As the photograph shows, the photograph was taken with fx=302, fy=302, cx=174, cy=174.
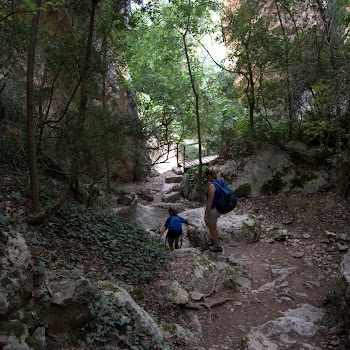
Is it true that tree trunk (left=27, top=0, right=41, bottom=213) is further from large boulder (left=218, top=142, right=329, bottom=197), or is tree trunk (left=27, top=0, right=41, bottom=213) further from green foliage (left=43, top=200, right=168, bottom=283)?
large boulder (left=218, top=142, right=329, bottom=197)

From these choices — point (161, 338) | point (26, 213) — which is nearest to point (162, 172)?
point (26, 213)

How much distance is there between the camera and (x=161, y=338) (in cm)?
335

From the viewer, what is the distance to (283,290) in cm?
534

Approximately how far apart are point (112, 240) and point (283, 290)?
3.13 m

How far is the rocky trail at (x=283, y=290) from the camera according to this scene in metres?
3.97

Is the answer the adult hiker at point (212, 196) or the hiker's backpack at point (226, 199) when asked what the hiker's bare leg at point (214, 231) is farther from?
the hiker's backpack at point (226, 199)

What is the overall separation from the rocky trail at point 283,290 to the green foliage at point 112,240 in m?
0.35

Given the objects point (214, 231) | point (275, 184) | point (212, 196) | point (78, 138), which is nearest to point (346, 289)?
point (212, 196)

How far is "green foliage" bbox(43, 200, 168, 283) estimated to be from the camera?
463cm

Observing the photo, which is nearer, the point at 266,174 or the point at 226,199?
the point at 226,199

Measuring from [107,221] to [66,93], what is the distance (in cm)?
422

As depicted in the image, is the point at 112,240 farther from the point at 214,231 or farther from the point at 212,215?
the point at 214,231

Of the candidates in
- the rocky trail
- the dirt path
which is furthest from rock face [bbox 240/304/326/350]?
the dirt path

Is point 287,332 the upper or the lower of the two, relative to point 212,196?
lower
